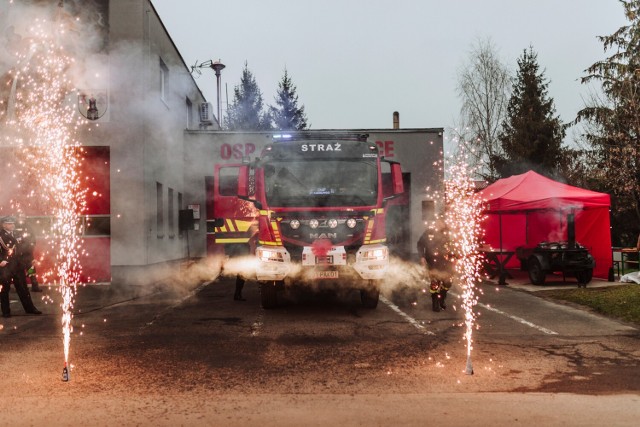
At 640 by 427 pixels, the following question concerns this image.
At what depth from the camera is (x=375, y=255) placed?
10.0 metres

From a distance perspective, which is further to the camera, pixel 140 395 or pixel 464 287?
pixel 464 287

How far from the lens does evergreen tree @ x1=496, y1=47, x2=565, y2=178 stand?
36.1 meters

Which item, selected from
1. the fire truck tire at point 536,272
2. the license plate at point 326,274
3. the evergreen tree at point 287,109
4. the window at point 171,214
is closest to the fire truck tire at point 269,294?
the license plate at point 326,274

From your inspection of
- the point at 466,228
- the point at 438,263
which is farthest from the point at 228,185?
the point at 466,228

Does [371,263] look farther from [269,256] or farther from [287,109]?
[287,109]

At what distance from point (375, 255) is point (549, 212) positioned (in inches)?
370

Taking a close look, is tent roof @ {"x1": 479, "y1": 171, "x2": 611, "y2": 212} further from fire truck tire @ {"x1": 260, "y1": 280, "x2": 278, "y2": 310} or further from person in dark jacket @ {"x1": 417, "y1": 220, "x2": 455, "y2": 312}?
fire truck tire @ {"x1": 260, "y1": 280, "x2": 278, "y2": 310}

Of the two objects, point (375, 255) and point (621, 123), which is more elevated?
point (621, 123)

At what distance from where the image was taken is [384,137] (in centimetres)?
1920

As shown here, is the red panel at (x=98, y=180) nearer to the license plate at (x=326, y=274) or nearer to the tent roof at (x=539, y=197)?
the license plate at (x=326, y=274)

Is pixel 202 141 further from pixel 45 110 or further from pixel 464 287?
pixel 464 287

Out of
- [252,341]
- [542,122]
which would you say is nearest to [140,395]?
[252,341]

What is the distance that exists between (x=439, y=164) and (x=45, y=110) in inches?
465

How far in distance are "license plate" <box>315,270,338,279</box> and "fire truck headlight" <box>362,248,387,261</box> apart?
0.58 m
